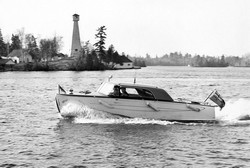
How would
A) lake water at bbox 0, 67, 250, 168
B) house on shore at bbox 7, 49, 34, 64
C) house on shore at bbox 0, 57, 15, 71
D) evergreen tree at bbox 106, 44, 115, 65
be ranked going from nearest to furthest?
1. lake water at bbox 0, 67, 250, 168
2. house on shore at bbox 0, 57, 15, 71
3. evergreen tree at bbox 106, 44, 115, 65
4. house on shore at bbox 7, 49, 34, 64

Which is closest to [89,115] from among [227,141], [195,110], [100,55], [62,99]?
[62,99]

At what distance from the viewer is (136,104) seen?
23.0 m

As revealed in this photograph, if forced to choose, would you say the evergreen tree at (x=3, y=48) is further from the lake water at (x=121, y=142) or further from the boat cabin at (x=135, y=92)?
the boat cabin at (x=135, y=92)

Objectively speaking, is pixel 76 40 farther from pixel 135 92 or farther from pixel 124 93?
pixel 124 93

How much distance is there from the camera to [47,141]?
1919cm

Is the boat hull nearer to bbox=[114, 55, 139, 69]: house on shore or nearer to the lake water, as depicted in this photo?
the lake water

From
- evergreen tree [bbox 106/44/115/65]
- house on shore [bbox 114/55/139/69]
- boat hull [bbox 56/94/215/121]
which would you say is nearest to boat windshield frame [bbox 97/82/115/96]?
boat hull [bbox 56/94/215/121]

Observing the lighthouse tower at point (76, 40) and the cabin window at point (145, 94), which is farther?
the lighthouse tower at point (76, 40)

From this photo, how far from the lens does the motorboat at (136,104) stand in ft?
74.9

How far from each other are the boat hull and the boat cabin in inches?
9.2

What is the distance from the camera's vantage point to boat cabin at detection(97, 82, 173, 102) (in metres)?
22.8

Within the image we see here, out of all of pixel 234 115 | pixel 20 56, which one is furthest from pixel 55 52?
pixel 234 115

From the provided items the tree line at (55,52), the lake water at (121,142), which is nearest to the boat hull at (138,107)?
the lake water at (121,142)

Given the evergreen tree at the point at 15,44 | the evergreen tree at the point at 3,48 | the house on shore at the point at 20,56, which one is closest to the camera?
the house on shore at the point at 20,56
